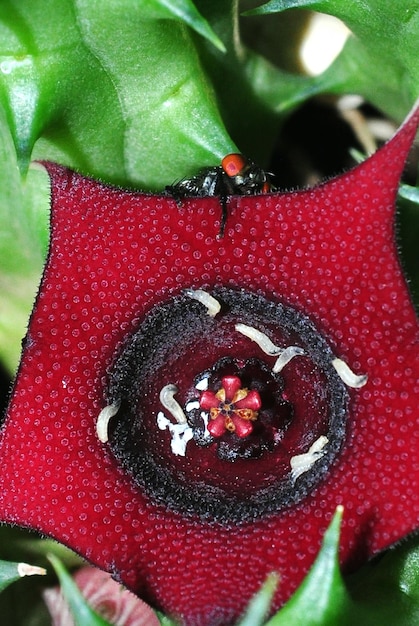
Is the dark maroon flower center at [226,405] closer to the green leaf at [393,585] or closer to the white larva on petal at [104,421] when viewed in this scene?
the white larva on petal at [104,421]

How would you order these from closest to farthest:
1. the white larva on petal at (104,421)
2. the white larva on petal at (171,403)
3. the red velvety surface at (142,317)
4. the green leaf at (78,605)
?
the green leaf at (78,605) → the red velvety surface at (142,317) → the white larva on petal at (104,421) → the white larva on petal at (171,403)

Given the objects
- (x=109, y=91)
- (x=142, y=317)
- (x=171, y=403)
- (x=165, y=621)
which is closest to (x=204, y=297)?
(x=142, y=317)

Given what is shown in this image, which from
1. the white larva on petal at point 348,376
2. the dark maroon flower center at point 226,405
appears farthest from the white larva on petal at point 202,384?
the white larva on petal at point 348,376

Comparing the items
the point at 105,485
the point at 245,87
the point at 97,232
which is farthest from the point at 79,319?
the point at 245,87

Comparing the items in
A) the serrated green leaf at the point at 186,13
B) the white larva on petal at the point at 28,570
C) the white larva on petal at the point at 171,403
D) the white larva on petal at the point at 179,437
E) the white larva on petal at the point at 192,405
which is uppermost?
the serrated green leaf at the point at 186,13

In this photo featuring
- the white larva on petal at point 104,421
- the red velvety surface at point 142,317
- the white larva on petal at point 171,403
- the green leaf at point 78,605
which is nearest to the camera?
the green leaf at point 78,605

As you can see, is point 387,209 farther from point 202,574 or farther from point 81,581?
point 81,581
